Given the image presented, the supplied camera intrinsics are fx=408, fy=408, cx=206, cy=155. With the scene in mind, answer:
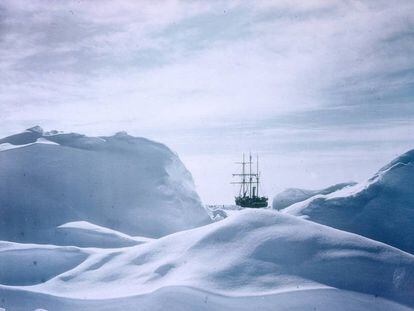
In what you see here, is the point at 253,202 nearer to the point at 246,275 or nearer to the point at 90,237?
the point at 90,237

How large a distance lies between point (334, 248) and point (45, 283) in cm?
493

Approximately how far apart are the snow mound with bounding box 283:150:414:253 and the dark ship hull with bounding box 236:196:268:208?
30.8 m

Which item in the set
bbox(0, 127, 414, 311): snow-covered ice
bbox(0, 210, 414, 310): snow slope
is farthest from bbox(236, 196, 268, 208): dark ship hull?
bbox(0, 210, 414, 310): snow slope

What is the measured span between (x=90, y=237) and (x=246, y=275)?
581 cm

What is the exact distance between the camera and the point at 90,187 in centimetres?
1348

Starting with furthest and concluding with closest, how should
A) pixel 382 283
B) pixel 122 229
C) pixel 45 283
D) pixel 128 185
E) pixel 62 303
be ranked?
pixel 128 185, pixel 122 229, pixel 45 283, pixel 62 303, pixel 382 283

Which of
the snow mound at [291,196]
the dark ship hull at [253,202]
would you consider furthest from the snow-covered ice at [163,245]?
the dark ship hull at [253,202]

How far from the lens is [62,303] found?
6215 millimetres

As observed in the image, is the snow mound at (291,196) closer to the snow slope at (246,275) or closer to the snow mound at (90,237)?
the snow mound at (90,237)

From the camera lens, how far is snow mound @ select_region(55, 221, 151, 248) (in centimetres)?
1020

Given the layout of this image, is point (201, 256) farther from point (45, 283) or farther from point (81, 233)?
point (81, 233)

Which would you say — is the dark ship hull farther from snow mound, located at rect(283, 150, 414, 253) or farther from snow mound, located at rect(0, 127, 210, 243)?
snow mound, located at rect(0, 127, 210, 243)

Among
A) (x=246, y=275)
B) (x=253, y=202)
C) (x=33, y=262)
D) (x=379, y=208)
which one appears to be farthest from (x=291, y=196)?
(x=253, y=202)

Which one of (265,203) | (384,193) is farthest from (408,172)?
(265,203)
